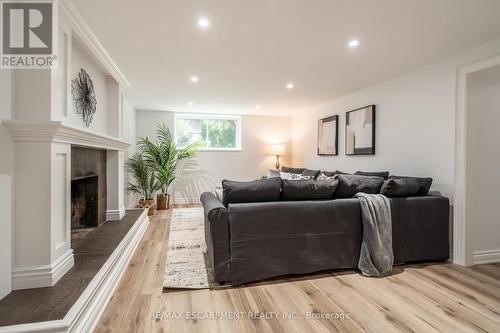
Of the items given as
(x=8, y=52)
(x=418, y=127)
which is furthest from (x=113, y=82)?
(x=418, y=127)

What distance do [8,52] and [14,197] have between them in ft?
3.17

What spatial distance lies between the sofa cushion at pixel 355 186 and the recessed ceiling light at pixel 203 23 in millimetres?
1960

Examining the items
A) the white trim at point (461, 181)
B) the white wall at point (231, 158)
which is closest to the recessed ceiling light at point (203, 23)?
the white trim at point (461, 181)

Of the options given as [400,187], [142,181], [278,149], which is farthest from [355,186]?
[142,181]

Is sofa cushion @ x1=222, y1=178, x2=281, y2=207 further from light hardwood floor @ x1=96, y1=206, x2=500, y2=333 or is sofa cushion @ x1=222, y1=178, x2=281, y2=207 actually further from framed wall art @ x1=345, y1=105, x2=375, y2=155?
framed wall art @ x1=345, y1=105, x2=375, y2=155

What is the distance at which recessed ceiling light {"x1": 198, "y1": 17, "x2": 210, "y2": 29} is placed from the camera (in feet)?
7.12

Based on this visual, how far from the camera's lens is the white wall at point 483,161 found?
8.94ft

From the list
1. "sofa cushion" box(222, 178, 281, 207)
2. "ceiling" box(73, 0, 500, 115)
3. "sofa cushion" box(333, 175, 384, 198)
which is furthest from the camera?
"sofa cushion" box(333, 175, 384, 198)

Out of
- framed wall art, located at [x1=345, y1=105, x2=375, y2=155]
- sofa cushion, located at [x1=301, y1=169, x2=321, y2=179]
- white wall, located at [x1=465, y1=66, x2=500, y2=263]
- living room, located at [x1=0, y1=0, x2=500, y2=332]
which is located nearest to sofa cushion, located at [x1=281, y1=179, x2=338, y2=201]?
living room, located at [x1=0, y1=0, x2=500, y2=332]

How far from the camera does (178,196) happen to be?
6.32 meters

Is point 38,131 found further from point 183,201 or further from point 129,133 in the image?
point 183,201

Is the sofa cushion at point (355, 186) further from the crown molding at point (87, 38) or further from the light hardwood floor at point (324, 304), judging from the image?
the crown molding at point (87, 38)

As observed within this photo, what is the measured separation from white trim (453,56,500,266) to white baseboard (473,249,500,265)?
0.09 m

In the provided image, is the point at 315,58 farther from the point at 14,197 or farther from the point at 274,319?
the point at 14,197
